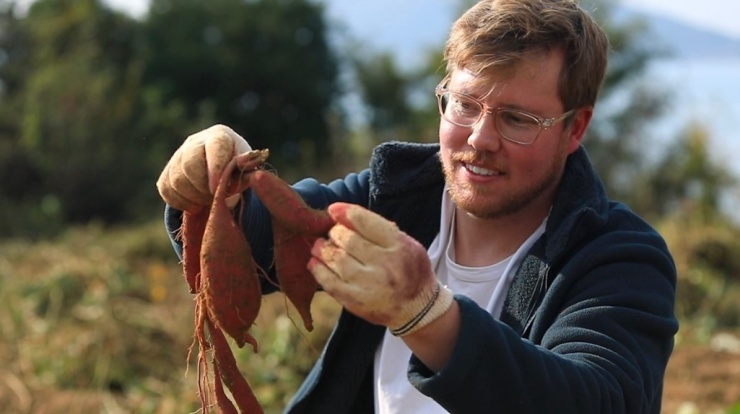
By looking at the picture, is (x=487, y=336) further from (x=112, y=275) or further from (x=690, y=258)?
(x=690, y=258)

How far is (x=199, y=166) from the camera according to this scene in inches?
82.7

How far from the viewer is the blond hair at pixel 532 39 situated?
2.23 metres

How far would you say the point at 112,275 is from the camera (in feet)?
27.1

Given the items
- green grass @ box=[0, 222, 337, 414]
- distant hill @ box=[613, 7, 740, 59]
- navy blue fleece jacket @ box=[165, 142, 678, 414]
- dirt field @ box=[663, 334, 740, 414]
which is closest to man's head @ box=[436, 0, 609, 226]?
navy blue fleece jacket @ box=[165, 142, 678, 414]

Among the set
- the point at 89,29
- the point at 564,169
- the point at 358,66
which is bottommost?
the point at 358,66

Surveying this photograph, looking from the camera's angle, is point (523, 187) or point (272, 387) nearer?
point (523, 187)

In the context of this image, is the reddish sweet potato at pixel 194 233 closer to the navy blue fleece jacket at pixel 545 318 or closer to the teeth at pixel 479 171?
the navy blue fleece jacket at pixel 545 318

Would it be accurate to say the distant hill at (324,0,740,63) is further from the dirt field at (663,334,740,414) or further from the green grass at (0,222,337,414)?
the green grass at (0,222,337,414)

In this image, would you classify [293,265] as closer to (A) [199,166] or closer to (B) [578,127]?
(A) [199,166]

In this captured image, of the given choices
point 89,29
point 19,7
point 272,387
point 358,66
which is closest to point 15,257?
point 272,387

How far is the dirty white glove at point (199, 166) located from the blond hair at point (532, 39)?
1.80 feet

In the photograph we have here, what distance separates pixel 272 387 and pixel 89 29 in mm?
16753

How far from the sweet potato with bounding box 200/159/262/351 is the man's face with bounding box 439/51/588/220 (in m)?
0.56

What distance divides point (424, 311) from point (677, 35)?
25.0 m
